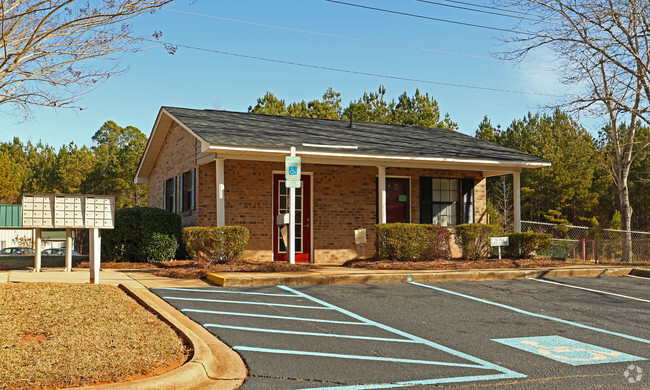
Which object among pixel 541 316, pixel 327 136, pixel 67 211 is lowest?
pixel 541 316

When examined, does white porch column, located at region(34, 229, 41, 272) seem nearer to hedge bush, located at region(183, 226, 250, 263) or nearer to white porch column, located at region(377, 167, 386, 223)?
hedge bush, located at region(183, 226, 250, 263)

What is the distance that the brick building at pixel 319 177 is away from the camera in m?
14.8

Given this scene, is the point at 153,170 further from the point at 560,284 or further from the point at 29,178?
the point at 29,178

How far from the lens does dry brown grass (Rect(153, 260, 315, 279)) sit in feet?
37.3

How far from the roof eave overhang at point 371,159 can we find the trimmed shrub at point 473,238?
191cm

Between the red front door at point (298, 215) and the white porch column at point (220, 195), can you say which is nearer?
the white porch column at point (220, 195)

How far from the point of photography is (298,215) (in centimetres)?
1606

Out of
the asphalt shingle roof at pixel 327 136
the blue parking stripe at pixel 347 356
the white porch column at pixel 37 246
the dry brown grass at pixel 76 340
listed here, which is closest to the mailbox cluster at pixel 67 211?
the white porch column at pixel 37 246

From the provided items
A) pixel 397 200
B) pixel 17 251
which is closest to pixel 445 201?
pixel 397 200

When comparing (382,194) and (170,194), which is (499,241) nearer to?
(382,194)

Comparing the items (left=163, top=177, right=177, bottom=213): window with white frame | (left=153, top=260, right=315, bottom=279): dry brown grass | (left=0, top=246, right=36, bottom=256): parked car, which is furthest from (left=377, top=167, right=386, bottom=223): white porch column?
(left=0, top=246, right=36, bottom=256): parked car

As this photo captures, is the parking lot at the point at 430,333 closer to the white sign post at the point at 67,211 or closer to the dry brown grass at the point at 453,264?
the dry brown grass at the point at 453,264

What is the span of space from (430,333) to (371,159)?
321 inches

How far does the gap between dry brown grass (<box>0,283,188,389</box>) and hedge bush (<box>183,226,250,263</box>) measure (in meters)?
4.35
